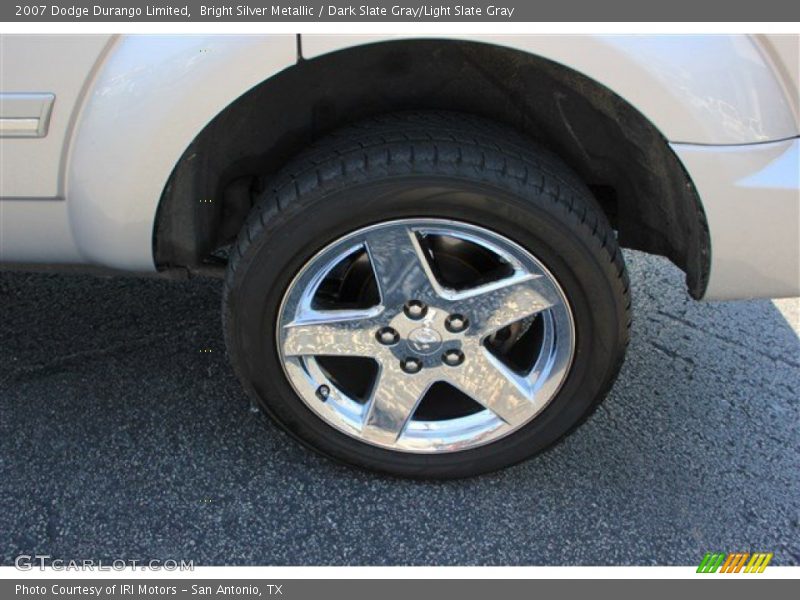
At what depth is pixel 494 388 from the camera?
2033 millimetres

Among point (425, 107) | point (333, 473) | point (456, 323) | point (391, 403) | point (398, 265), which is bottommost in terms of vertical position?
point (333, 473)

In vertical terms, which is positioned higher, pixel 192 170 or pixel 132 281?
pixel 192 170

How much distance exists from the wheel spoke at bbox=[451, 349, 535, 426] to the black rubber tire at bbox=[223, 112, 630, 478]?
0.29 ft

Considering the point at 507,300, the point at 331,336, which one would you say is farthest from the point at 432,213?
the point at 331,336

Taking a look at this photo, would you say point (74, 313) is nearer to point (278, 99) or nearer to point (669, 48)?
point (278, 99)

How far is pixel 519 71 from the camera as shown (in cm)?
190

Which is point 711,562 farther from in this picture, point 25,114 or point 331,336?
point 25,114

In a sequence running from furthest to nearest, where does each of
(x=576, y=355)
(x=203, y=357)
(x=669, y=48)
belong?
(x=203, y=357) < (x=576, y=355) < (x=669, y=48)

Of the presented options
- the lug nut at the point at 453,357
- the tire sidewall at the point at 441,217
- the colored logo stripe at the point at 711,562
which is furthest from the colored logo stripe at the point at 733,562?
the lug nut at the point at 453,357

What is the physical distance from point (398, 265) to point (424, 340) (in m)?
0.20

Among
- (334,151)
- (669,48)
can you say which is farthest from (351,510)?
(669,48)

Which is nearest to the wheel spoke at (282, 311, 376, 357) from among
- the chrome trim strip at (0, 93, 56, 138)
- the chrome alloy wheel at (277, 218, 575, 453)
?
the chrome alloy wheel at (277, 218, 575, 453)

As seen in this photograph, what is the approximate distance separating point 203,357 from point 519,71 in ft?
4.34

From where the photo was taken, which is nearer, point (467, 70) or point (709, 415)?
point (467, 70)
